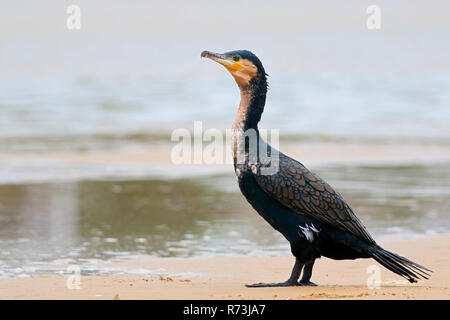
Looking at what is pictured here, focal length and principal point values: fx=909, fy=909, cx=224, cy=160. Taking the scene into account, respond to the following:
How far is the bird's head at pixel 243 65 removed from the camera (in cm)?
765

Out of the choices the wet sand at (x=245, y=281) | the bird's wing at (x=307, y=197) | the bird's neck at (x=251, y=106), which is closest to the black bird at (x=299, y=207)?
the bird's wing at (x=307, y=197)

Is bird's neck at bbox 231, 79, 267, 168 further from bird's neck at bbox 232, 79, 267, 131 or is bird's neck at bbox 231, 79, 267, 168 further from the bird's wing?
the bird's wing

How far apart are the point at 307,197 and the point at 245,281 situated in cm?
134

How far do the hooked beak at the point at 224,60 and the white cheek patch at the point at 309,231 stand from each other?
1461 millimetres

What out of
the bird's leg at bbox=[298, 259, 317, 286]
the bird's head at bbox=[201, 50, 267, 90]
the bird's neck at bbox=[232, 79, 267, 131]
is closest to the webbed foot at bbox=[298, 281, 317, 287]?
the bird's leg at bbox=[298, 259, 317, 286]

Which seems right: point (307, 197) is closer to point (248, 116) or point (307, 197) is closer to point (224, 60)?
point (248, 116)

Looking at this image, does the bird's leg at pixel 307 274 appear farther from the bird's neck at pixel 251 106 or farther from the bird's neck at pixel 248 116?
the bird's neck at pixel 251 106

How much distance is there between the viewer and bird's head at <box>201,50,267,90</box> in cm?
765

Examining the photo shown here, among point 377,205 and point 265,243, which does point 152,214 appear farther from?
point 377,205

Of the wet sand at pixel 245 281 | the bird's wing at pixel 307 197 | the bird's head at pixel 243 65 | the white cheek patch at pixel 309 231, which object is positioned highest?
the bird's head at pixel 243 65

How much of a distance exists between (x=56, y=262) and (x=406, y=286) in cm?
361

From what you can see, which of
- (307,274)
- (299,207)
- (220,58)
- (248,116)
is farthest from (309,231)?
(220,58)
